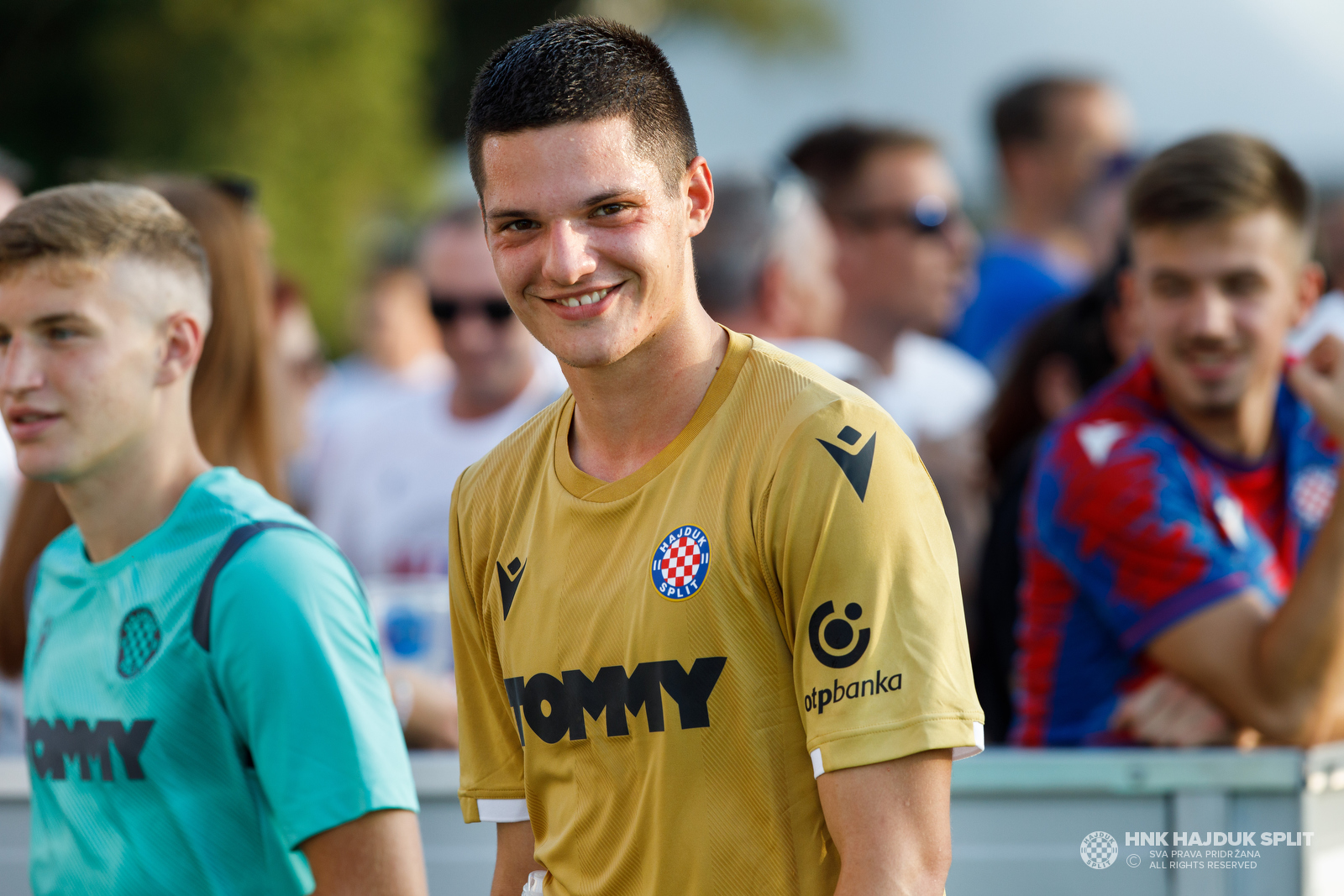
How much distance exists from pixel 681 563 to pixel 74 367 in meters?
1.27

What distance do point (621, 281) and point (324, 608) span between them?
2.57 ft

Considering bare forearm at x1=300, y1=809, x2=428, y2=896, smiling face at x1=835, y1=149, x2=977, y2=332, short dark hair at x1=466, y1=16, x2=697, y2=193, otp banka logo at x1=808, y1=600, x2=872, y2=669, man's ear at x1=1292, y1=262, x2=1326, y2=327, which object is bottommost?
bare forearm at x1=300, y1=809, x2=428, y2=896

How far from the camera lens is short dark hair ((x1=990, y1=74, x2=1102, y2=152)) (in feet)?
25.4

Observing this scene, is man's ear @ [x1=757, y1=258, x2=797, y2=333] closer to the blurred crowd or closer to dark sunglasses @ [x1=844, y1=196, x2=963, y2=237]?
the blurred crowd

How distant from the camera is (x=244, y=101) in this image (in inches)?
618

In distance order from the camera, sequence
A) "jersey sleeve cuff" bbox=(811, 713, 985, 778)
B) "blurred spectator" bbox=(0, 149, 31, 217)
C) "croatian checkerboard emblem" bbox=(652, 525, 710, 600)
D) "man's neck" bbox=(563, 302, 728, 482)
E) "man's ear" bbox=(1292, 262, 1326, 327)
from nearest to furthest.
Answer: "jersey sleeve cuff" bbox=(811, 713, 985, 778), "croatian checkerboard emblem" bbox=(652, 525, 710, 600), "man's neck" bbox=(563, 302, 728, 482), "man's ear" bbox=(1292, 262, 1326, 327), "blurred spectator" bbox=(0, 149, 31, 217)

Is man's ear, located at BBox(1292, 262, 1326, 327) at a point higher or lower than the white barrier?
higher

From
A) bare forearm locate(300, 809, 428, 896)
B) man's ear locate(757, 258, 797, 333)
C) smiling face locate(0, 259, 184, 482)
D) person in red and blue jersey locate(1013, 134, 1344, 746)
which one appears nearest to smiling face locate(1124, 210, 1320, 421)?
person in red and blue jersey locate(1013, 134, 1344, 746)

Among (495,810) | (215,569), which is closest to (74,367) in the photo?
(215,569)

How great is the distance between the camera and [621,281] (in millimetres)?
1937

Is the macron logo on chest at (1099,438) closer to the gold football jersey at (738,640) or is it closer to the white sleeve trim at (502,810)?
the gold football jersey at (738,640)

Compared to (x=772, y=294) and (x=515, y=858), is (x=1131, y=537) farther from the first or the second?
(x=515, y=858)

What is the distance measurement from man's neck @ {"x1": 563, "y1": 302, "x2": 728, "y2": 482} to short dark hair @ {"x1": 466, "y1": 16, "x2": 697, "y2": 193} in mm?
207

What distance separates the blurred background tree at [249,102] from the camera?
51.3ft
